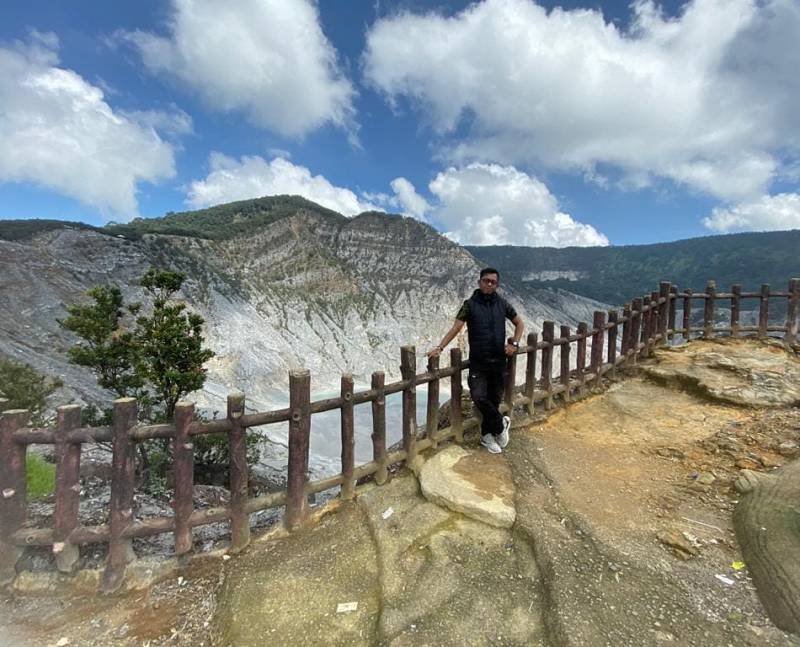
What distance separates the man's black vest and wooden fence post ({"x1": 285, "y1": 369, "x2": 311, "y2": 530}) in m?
2.18

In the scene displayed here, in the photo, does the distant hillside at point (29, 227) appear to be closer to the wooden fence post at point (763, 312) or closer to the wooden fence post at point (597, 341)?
the wooden fence post at point (597, 341)

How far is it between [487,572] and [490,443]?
88.9 inches

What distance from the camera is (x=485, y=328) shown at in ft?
18.0

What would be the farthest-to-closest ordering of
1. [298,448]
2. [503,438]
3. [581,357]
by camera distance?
[581,357] → [503,438] → [298,448]

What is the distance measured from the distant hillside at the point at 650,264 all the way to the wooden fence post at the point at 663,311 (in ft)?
318

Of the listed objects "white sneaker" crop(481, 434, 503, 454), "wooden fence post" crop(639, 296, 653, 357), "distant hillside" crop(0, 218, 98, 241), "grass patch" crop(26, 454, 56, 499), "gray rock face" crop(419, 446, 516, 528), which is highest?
"distant hillside" crop(0, 218, 98, 241)

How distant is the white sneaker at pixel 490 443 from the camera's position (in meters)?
5.81

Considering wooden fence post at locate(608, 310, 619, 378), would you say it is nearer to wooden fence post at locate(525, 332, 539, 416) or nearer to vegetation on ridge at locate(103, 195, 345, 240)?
wooden fence post at locate(525, 332, 539, 416)

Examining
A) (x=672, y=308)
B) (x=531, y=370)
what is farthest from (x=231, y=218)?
(x=531, y=370)

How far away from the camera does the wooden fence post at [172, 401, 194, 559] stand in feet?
13.5

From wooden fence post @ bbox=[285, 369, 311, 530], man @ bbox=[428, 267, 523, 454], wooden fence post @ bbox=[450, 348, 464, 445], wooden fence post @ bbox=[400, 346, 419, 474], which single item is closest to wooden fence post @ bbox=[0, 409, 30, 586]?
wooden fence post @ bbox=[285, 369, 311, 530]

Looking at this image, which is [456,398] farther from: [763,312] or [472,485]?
[763,312]

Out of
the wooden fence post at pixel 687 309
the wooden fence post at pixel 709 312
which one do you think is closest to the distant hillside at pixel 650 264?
the wooden fence post at pixel 687 309

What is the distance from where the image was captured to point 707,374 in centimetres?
825
